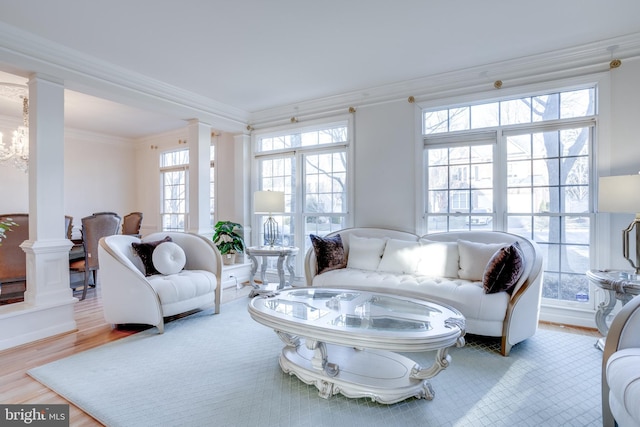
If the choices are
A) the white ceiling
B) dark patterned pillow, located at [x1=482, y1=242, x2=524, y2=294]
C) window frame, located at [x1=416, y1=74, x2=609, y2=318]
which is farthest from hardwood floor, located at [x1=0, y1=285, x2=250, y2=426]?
window frame, located at [x1=416, y1=74, x2=609, y2=318]

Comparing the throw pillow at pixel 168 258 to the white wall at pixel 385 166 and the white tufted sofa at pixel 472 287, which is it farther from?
the white wall at pixel 385 166

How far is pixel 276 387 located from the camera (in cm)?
205

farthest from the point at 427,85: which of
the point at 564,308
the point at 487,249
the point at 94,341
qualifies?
the point at 94,341

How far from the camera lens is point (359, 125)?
4.32 meters

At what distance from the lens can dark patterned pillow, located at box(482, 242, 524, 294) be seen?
259 centimetres

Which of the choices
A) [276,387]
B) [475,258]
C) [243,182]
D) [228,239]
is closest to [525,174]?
[475,258]

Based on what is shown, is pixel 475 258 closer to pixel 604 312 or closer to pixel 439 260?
pixel 439 260

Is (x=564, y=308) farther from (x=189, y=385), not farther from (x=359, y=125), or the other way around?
(x=189, y=385)

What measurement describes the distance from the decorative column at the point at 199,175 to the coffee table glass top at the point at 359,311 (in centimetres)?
239

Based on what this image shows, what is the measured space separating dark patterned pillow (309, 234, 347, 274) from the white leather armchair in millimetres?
2410

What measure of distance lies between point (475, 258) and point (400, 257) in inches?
29.6

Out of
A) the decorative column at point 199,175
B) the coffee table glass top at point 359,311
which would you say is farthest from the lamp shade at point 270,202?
the coffee table glass top at point 359,311

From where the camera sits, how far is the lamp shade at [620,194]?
240 centimetres

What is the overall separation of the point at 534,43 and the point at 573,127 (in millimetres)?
934
